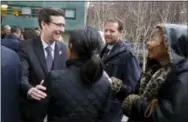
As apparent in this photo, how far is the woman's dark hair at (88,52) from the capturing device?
2679mm

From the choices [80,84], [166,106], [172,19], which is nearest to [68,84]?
[80,84]

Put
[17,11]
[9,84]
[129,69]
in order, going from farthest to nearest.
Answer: [17,11], [129,69], [9,84]

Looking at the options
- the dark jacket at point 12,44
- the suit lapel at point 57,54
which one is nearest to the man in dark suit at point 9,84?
the suit lapel at point 57,54

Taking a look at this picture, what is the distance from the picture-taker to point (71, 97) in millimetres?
2660

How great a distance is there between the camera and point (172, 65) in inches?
101

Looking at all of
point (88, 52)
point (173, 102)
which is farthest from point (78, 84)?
point (173, 102)

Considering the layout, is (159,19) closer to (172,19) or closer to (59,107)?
(172,19)

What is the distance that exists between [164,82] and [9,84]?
1.07m

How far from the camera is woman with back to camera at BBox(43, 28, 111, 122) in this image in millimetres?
2656

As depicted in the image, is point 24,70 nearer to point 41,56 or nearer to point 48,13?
point 41,56

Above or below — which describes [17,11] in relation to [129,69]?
below

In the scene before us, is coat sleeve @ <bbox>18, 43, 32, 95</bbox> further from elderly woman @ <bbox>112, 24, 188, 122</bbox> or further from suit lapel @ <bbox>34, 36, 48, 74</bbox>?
elderly woman @ <bbox>112, 24, 188, 122</bbox>

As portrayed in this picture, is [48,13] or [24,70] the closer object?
[24,70]

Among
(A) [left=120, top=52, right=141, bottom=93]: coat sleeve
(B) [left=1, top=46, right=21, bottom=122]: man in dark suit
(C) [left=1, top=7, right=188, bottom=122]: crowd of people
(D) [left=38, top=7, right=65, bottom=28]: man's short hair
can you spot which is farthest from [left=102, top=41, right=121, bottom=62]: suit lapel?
(B) [left=1, top=46, right=21, bottom=122]: man in dark suit
